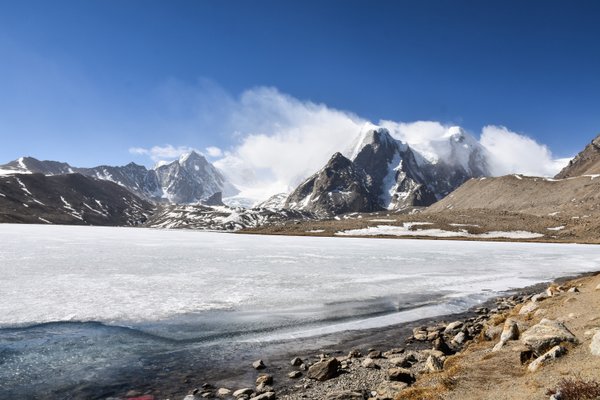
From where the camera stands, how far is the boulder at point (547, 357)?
10664 mm

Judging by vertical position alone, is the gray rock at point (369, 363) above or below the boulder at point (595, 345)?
below

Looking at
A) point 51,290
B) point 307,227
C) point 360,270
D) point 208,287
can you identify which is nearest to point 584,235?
point 307,227

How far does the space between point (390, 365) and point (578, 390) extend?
6.66 meters

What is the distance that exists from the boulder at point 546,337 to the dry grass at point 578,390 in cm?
312

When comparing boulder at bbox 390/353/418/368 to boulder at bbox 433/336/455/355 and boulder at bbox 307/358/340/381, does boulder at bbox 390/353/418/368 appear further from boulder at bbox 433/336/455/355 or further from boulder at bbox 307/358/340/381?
boulder at bbox 307/358/340/381

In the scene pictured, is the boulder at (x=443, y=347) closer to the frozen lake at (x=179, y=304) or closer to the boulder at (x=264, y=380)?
the frozen lake at (x=179, y=304)

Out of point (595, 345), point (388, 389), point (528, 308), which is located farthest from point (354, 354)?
point (528, 308)

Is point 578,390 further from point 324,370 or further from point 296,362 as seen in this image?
point 296,362

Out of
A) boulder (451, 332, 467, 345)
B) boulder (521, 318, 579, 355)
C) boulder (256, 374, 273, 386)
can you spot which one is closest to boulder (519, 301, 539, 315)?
boulder (451, 332, 467, 345)

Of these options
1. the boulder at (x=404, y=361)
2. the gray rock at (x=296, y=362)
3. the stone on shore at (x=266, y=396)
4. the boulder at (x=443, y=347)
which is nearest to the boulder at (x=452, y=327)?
the boulder at (x=443, y=347)

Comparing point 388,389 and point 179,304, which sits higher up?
point 179,304

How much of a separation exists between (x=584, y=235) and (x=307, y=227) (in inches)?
3815

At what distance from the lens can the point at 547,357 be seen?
1089cm

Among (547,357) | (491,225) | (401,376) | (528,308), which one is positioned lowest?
(401,376)
